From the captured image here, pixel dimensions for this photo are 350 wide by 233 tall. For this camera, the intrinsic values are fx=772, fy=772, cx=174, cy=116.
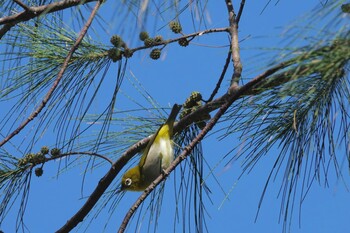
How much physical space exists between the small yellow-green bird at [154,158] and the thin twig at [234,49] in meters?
0.33

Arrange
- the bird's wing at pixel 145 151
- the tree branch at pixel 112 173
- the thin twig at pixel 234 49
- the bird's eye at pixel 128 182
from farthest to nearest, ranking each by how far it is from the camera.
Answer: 1. the bird's eye at pixel 128 182
2. the bird's wing at pixel 145 151
3. the tree branch at pixel 112 173
4. the thin twig at pixel 234 49

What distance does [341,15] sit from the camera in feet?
4.73

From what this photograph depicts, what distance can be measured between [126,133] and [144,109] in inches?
4.1

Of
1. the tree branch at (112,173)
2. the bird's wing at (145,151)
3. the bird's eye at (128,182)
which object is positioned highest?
the bird's wing at (145,151)

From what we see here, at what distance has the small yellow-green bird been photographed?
2469mm

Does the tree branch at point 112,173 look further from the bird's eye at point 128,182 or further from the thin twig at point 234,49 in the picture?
the bird's eye at point 128,182

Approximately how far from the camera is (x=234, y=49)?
6.75 feet

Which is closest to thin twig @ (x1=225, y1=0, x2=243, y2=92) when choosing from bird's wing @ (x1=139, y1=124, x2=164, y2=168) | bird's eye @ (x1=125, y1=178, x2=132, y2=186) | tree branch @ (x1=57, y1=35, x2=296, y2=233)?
tree branch @ (x1=57, y1=35, x2=296, y2=233)

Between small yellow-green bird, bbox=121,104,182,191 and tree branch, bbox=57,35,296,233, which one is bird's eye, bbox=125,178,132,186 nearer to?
small yellow-green bird, bbox=121,104,182,191

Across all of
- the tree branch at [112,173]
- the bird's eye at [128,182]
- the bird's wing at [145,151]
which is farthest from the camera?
the bird's eye at [128,182]

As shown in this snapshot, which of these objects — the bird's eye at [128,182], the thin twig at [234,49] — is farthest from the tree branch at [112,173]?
the bird's eye at [128,182]

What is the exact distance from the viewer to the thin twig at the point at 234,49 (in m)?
1.85

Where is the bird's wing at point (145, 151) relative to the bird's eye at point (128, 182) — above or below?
above

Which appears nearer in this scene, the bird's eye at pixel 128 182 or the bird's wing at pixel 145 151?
the bird's wing at pixel 145 151
